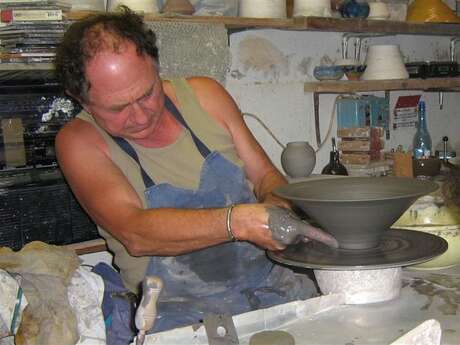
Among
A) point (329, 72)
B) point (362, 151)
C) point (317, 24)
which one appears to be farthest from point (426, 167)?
point (317, 24)

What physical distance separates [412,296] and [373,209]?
23 centimetres

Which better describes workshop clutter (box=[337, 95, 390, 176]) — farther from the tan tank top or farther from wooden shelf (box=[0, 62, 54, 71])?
wooden shelf (box=[0, 62, 54, 71])

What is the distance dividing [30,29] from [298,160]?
123 centimetres

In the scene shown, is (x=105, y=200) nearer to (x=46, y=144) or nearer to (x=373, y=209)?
(x=46, y=144)

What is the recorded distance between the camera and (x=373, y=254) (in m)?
1.38

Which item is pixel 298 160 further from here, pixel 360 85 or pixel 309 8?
pixel 309 8

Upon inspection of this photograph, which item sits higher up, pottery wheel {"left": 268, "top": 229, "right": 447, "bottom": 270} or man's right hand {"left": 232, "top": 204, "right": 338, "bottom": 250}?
man's right hand {"left": 232, "top": 204, "right": 338, "bottom": 250}

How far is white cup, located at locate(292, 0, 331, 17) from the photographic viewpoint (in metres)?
2.57

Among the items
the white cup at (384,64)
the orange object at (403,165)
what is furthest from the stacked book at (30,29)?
the orange object at (403,165)

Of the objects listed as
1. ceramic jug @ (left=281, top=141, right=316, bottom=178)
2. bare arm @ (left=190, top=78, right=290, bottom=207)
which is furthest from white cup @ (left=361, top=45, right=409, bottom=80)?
bare arm @ (left=190, top=78, right=290, bottom=207)

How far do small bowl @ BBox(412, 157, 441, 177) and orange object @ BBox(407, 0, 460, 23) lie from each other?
0.68m

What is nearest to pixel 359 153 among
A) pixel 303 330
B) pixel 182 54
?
pixel 182 54

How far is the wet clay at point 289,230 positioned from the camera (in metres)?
1.39

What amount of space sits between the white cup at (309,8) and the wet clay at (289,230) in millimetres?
1374
